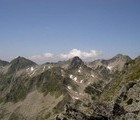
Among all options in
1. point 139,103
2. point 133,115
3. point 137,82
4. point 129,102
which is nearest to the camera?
point 133,115

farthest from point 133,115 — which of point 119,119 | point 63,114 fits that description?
point 63,114

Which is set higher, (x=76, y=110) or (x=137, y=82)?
(x=137, y=82)

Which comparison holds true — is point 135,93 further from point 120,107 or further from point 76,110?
point 76,110

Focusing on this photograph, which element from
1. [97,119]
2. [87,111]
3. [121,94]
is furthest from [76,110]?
[121,94]

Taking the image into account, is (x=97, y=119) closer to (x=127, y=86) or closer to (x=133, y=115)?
(x=133, y=115)

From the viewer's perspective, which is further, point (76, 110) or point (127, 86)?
point (127, 86)

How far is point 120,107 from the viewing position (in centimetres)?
4409

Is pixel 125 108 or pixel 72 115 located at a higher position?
pixel 125 108

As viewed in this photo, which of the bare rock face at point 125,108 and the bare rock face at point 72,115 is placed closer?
the bare rock face at point 125,108

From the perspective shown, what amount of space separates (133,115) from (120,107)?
387cm

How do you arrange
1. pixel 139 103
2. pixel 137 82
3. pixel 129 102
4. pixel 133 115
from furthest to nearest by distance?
pixel 137 82
pixel 129 102
pixel 139 103
pixel 133 115

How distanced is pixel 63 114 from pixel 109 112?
846cm

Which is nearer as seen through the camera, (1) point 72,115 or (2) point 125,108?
(2) point 125,108

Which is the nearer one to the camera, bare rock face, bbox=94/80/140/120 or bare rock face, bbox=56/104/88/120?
bare rock face, bbox=94/80/140/120
